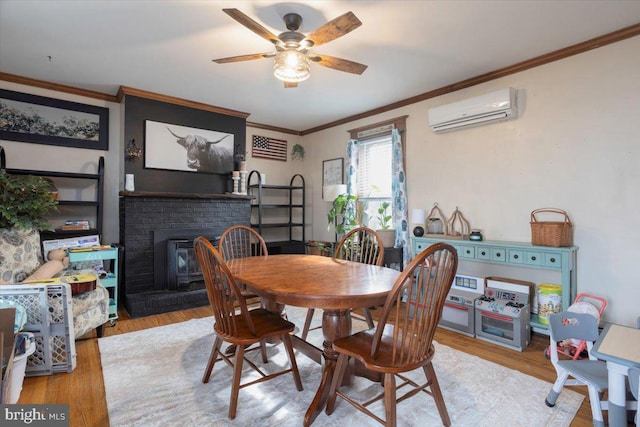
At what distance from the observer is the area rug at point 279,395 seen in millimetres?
1746

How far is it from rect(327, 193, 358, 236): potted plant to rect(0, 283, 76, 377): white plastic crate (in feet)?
10.1

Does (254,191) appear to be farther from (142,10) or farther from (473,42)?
(473,42)

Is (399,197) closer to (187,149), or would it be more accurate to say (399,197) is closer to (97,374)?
(187,149)

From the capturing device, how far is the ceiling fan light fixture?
227 cm

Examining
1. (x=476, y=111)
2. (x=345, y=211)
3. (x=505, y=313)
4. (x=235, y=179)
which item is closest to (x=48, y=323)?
(x=235, y=179)

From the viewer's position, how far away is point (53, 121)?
3.65 meters

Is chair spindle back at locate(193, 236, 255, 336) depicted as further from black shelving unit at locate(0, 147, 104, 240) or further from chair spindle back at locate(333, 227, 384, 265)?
black shelving unit at locate(0, 147, 104, 240)

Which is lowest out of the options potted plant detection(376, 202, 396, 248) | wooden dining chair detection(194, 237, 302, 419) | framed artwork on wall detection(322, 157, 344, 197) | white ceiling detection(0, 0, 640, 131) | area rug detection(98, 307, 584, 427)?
area rug detection(98, 307, 584, 427)

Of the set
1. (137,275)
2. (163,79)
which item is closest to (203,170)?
(163,79)

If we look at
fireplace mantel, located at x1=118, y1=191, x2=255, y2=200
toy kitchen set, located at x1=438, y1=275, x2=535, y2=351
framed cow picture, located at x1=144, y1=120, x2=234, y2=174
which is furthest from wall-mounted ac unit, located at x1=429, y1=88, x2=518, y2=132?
framed cow picture, located at x1=144, y1=120, x2=234, y2=174

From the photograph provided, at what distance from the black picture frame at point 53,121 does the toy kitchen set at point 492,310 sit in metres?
4.36

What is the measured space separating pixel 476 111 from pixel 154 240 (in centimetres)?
379

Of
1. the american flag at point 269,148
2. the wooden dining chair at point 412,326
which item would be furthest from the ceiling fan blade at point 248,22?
the american flag at point 269,148

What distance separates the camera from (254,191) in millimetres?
5316
